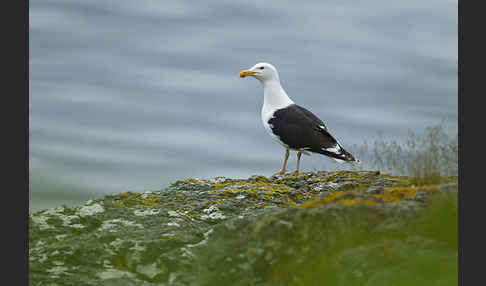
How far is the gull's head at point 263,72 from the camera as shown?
11.6 m

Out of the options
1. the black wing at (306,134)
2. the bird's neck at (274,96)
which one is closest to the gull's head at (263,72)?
the bird's neck at (274,96)

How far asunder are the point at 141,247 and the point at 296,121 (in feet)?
19.1

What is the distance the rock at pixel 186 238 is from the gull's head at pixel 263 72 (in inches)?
204

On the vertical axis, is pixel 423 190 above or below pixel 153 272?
above

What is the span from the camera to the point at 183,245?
18.6 feet

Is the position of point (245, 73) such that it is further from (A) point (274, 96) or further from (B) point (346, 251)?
(B) point (346, 251)

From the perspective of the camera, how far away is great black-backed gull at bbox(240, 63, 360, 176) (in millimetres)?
10430

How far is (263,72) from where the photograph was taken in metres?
11.6

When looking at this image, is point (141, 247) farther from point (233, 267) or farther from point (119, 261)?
point (233, 267)

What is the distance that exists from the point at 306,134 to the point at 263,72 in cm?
204

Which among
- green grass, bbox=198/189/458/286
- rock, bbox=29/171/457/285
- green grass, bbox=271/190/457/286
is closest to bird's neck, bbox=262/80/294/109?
rock, bbox=29/171/457/285

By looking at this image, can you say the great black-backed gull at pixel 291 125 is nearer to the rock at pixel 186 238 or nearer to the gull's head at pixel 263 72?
the gull's head at pixel 263 72

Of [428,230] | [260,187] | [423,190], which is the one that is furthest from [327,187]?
[428,230]

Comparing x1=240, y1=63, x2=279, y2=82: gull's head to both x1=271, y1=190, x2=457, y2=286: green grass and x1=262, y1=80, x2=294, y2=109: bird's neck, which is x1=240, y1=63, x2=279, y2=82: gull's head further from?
x1=271, y1=190, x2=457, y2=286: green grass
